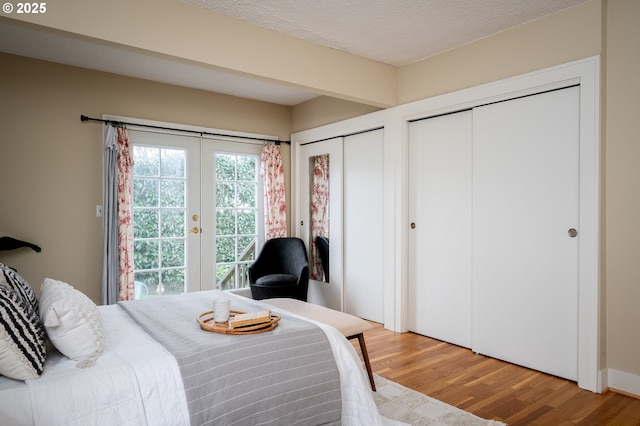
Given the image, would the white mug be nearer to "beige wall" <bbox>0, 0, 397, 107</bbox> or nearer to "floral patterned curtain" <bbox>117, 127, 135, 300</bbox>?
"beige wall" <bbox>0, 0, 397, 107</bbox>

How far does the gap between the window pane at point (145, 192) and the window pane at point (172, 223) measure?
0.18 metres

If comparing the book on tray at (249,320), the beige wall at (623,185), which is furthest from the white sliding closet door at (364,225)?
the book on tray at (249,320)

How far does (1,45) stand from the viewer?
133 inches

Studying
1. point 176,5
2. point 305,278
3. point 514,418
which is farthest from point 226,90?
point 514,418

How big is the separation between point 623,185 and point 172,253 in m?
4.07

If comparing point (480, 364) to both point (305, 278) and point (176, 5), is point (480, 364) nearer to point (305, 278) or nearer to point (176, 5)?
point (305, 278)

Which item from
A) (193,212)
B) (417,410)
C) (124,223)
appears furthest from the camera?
(193,212)

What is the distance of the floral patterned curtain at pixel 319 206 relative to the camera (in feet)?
16.4

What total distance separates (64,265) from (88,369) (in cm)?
271

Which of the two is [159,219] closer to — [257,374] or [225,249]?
[225,249]

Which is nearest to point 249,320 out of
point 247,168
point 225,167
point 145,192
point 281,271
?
point 145,192

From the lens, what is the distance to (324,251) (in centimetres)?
500

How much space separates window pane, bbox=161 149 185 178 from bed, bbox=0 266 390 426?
245cm

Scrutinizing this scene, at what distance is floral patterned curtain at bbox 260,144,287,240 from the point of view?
507 cm
